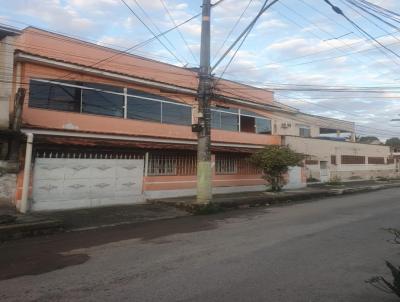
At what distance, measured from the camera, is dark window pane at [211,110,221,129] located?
81.3 ft

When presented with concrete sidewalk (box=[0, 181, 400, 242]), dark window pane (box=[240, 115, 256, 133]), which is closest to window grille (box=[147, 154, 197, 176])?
concrete sidewalk (box=[0, 181, 400, 242])

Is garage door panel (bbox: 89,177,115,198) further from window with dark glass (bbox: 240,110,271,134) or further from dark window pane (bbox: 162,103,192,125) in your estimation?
window with dark glass (bbox: 240,110,271,134)

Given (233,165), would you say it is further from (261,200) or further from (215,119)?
(261,200)

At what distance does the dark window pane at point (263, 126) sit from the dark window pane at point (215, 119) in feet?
12.4

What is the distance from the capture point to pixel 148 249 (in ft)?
31.7

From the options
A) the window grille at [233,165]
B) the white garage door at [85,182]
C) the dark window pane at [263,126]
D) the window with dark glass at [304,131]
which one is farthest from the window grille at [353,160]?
the white garage door at [85,182]

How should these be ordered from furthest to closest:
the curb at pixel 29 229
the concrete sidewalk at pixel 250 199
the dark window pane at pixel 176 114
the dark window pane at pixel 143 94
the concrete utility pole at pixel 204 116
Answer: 1. the dark window pane at pixel 176 114
2. the dark window pane at pixel 143 94
3. the concrete sidewalk at pixel 250 199
4. the concrete utility pole at pixel 204 116
5. the curb at pixel 29 229

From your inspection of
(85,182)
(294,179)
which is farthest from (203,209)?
(294,179)

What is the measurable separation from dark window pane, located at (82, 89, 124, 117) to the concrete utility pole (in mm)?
3767

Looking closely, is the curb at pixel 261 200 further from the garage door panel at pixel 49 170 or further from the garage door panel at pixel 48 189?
the garage door panel at pixel 49 170

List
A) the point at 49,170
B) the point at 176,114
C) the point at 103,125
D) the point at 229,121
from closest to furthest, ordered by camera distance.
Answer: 1. the point at 49,170
2. the point at 103,125
3. the point at 176,114
4. the point at 229,121

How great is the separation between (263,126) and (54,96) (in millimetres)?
14710

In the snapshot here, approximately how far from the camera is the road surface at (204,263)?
6.36 metres

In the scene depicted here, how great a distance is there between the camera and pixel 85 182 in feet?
55.7
